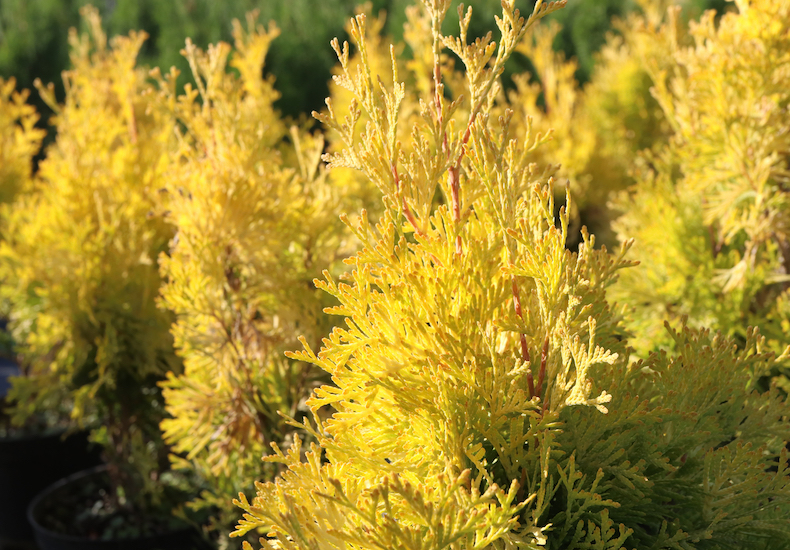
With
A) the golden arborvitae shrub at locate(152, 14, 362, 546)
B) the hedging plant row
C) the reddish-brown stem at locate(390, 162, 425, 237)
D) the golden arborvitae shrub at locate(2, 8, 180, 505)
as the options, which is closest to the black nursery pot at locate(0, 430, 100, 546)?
the hedging plant row

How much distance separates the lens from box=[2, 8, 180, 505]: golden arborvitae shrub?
4.07 m

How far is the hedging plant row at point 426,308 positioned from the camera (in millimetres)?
1697

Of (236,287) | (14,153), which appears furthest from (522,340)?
(14,153)

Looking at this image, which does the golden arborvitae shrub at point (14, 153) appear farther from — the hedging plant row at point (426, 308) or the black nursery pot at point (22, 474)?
the black nursery pot at point (22, 474)

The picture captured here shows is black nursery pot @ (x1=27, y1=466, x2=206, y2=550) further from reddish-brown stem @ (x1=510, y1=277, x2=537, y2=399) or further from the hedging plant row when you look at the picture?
reddish-brown stem @ (x1=510, y1=277, x2=537, y2=399)

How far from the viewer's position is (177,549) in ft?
13.8

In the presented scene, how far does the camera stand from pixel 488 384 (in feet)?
5.62

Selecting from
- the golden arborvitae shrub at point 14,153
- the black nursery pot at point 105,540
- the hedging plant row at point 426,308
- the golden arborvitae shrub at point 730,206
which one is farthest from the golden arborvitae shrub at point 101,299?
the golden arborvitae shrub at point 730,206

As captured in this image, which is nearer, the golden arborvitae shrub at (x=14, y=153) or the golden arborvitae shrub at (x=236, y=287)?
the golden arborvitae shrub at (x=236, y=287)

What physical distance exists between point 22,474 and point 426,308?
15.9 ft

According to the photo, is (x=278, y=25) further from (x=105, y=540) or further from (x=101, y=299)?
(x=105, y=540)

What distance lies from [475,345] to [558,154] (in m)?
5.01

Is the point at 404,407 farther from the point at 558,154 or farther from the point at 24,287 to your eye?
the point at 558,154

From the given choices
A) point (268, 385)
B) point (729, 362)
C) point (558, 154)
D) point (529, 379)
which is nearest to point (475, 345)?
point (529, 379)
